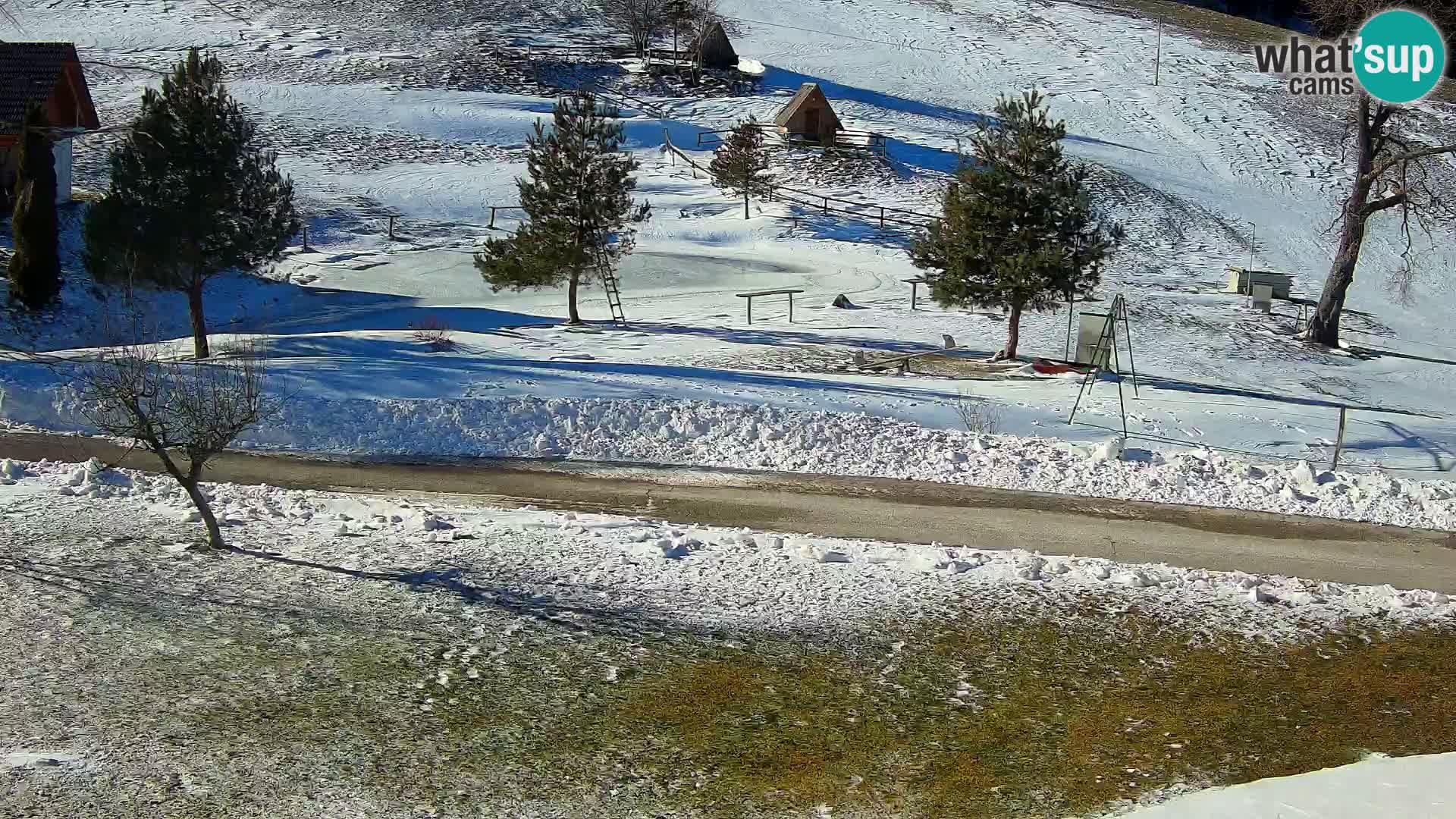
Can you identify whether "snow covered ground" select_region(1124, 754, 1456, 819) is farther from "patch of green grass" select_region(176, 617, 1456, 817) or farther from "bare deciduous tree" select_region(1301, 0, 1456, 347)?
"bare deciduous tree" select_region(1301, 0, 1456, 347)

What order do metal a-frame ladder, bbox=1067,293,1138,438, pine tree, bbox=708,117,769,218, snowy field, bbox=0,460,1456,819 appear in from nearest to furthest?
snowy field, bbox=0,460,1456,819 → metal a-frame ladder, bbox=1067,293,1138,438 → pine tree, bbox=708,117,769,218

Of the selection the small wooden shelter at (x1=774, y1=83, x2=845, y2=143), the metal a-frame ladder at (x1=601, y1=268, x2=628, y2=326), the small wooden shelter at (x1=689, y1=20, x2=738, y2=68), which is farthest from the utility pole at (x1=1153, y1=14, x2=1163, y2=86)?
the metal a-frame ladder at (x1=601, y1=268, x2=628, y2=326)

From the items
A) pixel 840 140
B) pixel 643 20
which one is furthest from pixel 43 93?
pixel 643 20

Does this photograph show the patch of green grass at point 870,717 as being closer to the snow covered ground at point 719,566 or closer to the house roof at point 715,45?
the snow covered ground at point 719,566

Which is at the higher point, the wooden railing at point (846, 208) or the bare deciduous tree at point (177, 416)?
the wooden railing at point (846, 208)

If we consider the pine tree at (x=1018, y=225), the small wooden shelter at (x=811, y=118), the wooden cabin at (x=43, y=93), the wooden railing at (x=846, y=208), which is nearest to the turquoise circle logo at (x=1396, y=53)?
the pine tree at (x=1018, y=225)

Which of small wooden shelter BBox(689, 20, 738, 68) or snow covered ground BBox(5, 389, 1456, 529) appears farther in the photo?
small wooden shelter BBox(689, 20, 738, 68)

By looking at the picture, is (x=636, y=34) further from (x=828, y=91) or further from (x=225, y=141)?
(x=225, y=141)
